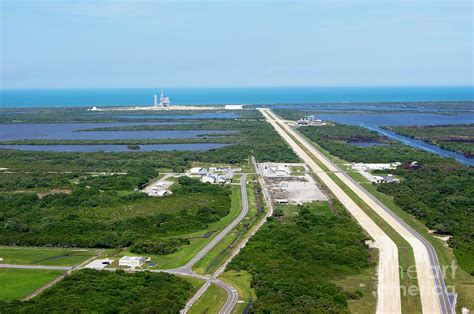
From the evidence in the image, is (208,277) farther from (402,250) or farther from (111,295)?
(402,250)

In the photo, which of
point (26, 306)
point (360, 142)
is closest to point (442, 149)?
point (360, 142)

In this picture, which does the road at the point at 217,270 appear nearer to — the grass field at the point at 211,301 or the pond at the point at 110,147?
the grass field at the point at 211,301

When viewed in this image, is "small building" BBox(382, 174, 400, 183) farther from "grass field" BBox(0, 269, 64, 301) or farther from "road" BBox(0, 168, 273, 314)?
"grass field" BBox(0, 269, 64, 301)

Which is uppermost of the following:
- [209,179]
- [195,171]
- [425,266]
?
[195,171]

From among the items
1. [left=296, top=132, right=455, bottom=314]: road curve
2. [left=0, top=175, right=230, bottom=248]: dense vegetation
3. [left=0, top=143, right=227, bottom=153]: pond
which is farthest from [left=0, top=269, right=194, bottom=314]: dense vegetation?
[left=0, top=143, right=227, bottom=153]: pond

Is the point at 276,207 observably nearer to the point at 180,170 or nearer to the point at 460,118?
the point at 180,170

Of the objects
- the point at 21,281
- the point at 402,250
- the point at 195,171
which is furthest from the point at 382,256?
the point at 195,171

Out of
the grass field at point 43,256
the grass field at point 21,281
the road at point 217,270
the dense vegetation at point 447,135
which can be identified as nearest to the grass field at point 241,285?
the road at point 217,270
